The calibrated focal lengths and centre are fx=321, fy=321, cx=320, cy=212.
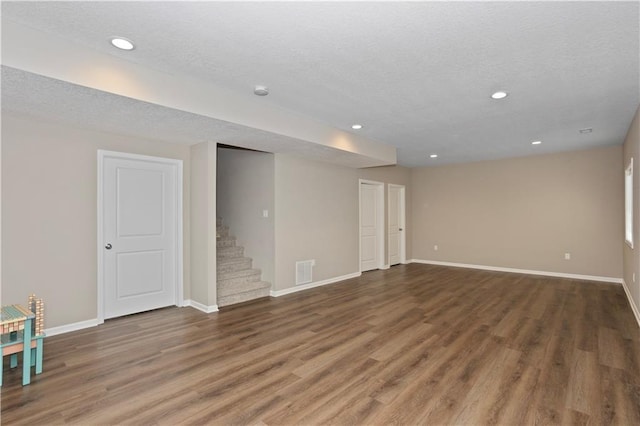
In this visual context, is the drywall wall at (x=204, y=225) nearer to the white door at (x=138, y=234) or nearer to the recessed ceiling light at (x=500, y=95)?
the white door at (x=138, y=234)

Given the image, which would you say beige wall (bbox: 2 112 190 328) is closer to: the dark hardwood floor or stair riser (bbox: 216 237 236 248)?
the dark hardwood floor

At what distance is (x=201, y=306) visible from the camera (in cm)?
447

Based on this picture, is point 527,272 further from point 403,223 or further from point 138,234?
point 138,234

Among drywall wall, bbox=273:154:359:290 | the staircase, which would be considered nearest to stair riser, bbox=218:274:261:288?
the staircase

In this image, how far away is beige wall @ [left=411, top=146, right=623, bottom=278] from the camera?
6.12 meters

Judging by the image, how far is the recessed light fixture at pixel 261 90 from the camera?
3244 millimetres

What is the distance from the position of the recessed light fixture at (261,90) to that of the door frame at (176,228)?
186cm

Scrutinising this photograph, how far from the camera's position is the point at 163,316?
416 cm

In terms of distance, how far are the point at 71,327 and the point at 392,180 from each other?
6686 mm

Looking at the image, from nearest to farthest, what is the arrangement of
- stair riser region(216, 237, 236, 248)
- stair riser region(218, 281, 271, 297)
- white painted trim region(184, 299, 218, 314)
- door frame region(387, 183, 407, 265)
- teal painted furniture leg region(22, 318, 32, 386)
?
1. teal painted furniture leg region(22, 318, 32, 386)
2. white painted trim region(184, 299, 218, 314)
3. stair riser region(218, 281, 271, 297)
4. stair riser region(216, 237, 236, 248)
5. door frame region(387, 183, 407, 265)

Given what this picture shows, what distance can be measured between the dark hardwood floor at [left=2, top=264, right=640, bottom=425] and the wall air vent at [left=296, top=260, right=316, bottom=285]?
3.12ft

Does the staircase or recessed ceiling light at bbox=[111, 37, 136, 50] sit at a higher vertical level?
recessed ceiling light at bbox=[111, 37, 136, 50]

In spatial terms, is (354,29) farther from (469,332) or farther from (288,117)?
(469,332)


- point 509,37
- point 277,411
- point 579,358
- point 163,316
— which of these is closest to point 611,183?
point 579,358
